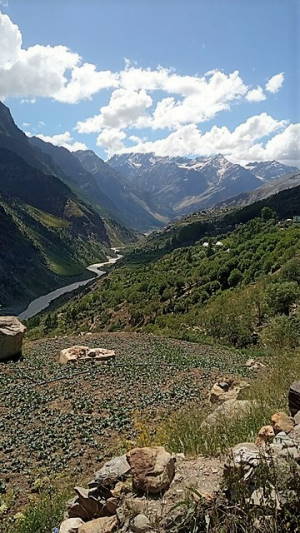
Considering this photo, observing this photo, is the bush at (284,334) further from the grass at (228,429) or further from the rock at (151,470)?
the rock at (151,470)

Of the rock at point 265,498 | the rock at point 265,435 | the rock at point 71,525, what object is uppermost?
the rock at point 265,498

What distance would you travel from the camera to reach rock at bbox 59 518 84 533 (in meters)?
5.48

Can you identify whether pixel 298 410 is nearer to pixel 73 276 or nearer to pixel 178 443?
pixel 178 443

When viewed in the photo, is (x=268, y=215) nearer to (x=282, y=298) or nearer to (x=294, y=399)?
(x=282, y=298)

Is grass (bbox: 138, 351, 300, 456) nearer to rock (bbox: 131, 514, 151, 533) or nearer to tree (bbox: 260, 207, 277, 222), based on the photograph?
rock (bbox: 131, 514, 151, 533)

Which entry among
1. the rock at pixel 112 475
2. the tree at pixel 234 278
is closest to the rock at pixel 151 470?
the rock at pixel 112 475

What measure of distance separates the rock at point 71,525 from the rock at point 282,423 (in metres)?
2.87

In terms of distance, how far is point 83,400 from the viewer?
1380cm

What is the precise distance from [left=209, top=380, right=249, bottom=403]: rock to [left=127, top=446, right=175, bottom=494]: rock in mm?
6522

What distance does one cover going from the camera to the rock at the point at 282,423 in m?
5.96

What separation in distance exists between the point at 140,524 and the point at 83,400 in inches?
374

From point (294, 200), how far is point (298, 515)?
132371mm

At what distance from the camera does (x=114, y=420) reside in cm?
1221

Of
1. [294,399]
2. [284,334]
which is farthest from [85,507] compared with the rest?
[284,334]
